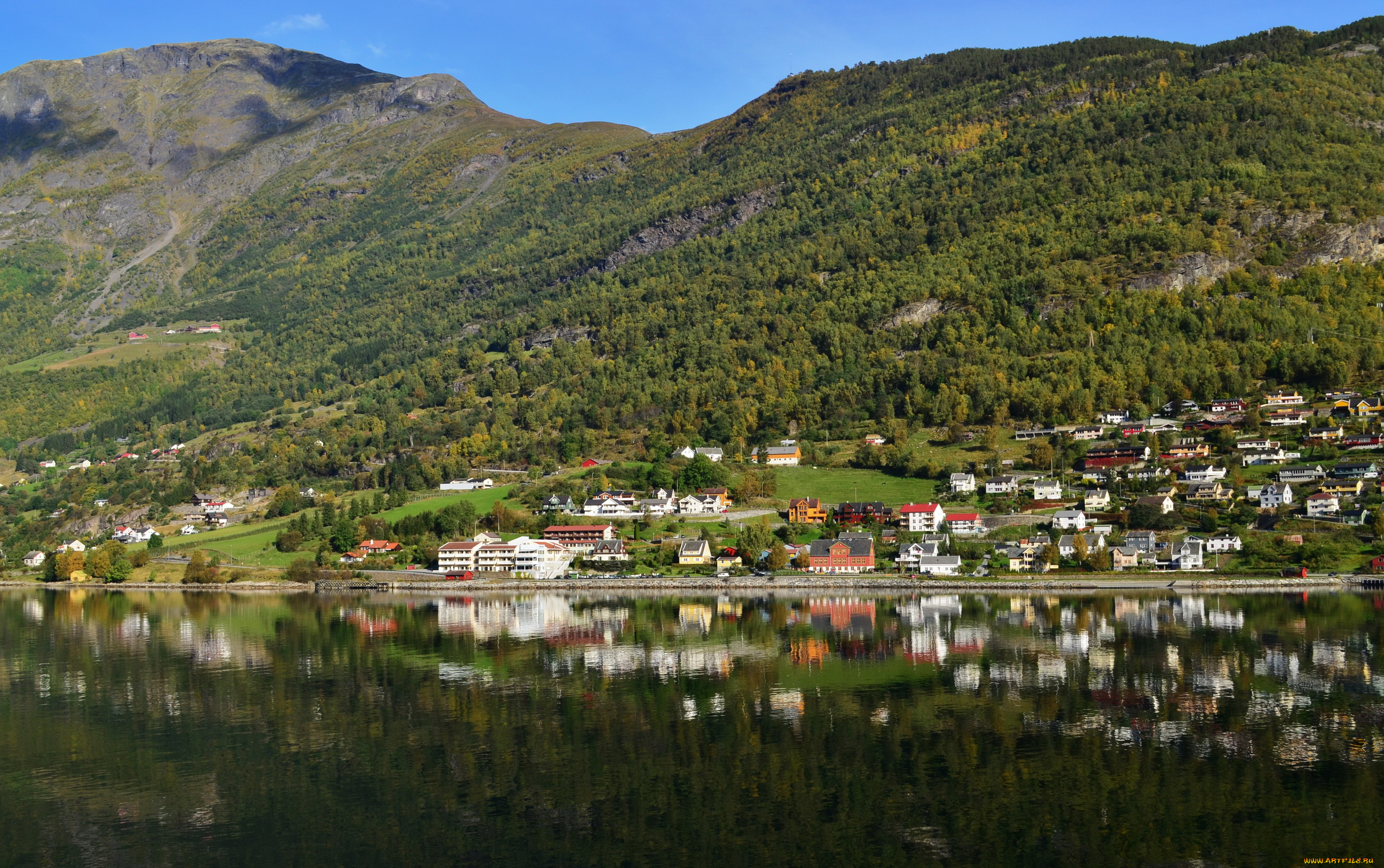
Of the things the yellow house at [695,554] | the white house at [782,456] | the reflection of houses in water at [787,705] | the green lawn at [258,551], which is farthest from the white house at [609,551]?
the reflection of houses in water at [787,705]

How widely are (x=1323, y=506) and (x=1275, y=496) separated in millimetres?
4766

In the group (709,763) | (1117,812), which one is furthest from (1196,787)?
(709,763)

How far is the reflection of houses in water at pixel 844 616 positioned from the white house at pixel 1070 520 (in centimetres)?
2374

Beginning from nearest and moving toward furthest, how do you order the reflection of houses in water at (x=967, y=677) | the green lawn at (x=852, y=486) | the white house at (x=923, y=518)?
1. the reflection of houses in water at (x=967, y=677)
2. the white house at (x=923, y=518)
3. the green lawn at (x=852, y=486)

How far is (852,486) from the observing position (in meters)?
114

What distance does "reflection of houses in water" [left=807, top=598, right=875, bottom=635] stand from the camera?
63.5 m

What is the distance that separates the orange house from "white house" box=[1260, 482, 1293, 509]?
37357mm

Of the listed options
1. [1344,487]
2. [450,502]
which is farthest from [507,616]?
[1344,487]

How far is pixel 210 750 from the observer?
127 feet

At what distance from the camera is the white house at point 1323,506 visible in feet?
290

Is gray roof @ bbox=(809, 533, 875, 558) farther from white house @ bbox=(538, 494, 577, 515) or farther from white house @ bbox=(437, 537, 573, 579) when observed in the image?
white house @ bbox=(538, 494, 577, 515)

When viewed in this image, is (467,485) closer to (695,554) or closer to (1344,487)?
(695,554)

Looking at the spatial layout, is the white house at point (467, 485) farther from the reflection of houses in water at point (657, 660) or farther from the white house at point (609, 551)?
the reflection of houses in water at point (657, 660)

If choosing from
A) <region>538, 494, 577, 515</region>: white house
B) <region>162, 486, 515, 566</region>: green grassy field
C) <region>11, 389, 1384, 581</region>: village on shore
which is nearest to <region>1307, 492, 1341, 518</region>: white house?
<region>11, 389, 1384, 581</region>: village on shore
